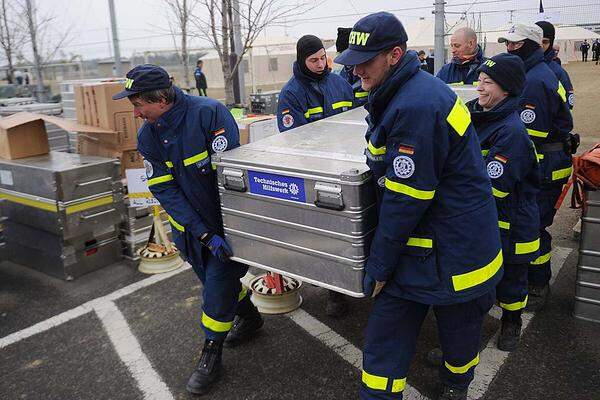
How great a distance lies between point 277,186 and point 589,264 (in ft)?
8.59

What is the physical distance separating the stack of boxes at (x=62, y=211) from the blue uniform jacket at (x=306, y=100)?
203 cm

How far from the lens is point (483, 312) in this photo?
247 centimetres

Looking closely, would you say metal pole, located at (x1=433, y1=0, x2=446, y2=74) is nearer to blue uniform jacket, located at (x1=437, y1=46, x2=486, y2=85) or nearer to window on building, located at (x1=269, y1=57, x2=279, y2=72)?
blue uniform jacket, located at (x1=437, y1=46, x2=486, y2=85)

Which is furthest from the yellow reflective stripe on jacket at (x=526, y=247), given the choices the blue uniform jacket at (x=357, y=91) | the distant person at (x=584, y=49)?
the distant person at (x=584, y=49)

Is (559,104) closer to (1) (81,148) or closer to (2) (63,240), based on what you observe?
(2) (63,240)

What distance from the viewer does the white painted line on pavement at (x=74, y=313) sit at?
3967 millimetres

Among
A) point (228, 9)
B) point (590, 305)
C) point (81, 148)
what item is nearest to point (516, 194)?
point (590, 305)

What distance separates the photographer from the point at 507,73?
9.61 feet

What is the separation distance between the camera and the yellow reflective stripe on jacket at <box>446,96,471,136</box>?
6.72 ft

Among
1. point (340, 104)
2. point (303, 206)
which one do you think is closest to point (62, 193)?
point (340, 104)

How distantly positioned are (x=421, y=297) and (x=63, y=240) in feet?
12.8

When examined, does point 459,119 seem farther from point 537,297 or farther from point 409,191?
point 537,297

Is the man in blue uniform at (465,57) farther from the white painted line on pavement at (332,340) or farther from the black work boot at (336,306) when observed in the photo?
the white painted line on pavement at (332,340)

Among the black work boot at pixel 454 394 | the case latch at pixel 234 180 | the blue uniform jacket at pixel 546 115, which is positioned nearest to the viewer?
the case latch at pixel 234 180
